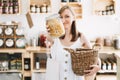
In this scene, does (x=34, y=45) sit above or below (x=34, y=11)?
below

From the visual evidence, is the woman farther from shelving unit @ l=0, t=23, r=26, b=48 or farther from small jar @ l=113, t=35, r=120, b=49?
small jar @ l=113, t=35, r=120, b=49

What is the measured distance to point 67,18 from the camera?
2307 millimetres

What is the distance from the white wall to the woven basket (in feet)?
9.16

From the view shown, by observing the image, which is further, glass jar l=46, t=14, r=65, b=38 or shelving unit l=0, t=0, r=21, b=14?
shelving unit l=0, t=0, r=21, b=14

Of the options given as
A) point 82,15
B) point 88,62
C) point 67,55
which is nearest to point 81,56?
point 88,62

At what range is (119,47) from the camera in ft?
14.8

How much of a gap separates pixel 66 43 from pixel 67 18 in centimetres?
21

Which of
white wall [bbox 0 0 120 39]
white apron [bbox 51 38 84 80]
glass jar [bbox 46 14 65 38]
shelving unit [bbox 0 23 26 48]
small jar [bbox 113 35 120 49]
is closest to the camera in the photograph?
glass jar [bbox 46 14 65 38]

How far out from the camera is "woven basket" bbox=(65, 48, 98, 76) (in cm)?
206

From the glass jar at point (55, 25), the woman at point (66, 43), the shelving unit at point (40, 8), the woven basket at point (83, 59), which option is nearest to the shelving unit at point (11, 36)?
the shelving unit at point (40, 8)

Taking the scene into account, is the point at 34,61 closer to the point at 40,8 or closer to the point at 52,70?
the point at 40,8

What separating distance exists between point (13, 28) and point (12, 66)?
0.57m

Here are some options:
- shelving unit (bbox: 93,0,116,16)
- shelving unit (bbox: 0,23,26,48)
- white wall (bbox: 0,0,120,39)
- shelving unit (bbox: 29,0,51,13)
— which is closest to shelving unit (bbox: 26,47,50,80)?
shelving unit (bbox: 0,23,26,48)

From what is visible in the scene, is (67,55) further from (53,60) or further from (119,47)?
(119,47)
